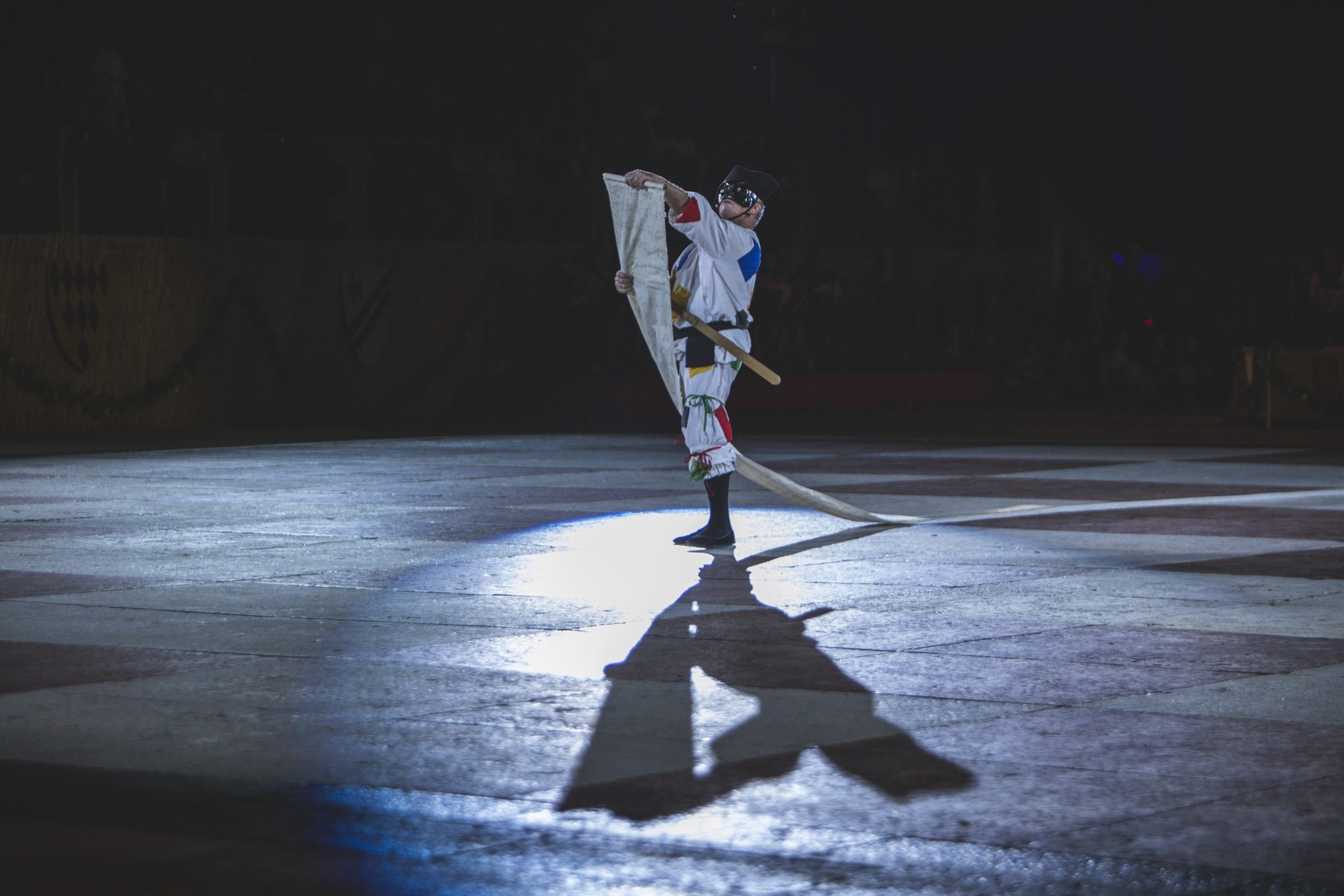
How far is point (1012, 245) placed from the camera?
3353cm

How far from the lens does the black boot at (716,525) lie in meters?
11.4

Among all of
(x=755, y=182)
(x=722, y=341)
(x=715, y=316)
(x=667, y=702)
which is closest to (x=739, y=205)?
(x=755, y=182)

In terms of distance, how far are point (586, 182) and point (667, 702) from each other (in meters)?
21.4

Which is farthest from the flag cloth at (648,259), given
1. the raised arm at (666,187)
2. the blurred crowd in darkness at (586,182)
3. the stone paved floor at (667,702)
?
the blurred crowd in darkness at (586,182)

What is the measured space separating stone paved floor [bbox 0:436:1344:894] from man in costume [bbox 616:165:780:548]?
50 cm

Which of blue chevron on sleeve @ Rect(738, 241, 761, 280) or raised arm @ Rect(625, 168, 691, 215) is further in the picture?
blue chevron on sleeve @ Rect(738, 241, 761, 280)

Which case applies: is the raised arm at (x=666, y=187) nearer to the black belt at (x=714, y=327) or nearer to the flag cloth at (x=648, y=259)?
the flag cloth at (x=648, y=259)

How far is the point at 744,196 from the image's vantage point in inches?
453

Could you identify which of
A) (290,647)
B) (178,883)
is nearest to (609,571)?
(290,647)

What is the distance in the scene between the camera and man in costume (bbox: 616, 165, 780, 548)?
36.9ft

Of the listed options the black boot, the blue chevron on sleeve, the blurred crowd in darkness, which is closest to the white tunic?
the blue chevron on sleeve

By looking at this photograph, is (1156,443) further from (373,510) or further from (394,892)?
(394,892)

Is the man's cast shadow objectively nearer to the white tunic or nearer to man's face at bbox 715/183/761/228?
the white tunic

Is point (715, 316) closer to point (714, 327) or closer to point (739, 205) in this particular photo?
point (714, 327)
